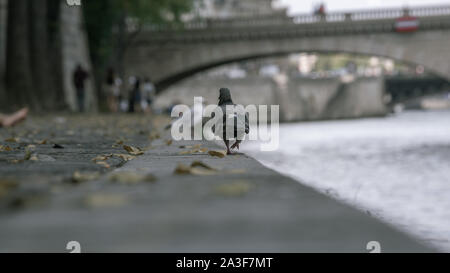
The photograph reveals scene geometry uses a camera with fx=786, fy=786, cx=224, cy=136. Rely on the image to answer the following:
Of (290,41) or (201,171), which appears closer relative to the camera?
(201,171)

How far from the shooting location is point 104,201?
→ 107 inches

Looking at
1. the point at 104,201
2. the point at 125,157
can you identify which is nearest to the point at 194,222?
the point at 104,201

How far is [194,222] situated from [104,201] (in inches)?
19.9

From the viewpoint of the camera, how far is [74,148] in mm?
7031

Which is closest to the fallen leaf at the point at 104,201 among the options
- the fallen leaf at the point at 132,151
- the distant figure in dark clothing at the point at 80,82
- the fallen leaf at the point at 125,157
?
the fallen leaf at the point at 125,157

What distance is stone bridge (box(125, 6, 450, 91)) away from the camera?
1598 inches

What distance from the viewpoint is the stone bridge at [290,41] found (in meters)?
40.6

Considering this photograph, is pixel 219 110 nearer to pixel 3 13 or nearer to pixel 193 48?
pixel 3 13

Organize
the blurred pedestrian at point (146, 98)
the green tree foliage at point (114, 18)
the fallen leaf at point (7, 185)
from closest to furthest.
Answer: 1. the fallen leaf at point (7, 185)
2. the blurred pedestrian at point (146, 98)
3. the green tree foliage at point (114, 18)

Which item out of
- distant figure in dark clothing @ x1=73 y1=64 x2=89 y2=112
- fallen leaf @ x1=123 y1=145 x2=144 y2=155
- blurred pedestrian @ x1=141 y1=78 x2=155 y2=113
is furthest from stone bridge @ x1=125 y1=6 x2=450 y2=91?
fallen leaf @ x1=123 y1=145 x2=144 y2=155

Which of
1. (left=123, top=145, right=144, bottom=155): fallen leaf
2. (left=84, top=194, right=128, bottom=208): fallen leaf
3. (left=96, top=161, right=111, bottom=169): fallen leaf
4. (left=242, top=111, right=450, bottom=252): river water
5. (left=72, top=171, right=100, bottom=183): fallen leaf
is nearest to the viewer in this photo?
(left=84, top=194, right=128, bottom=208): fallen leaf

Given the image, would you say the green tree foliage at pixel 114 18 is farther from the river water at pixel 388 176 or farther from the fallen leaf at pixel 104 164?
the fallen leaf at pixel 104 164

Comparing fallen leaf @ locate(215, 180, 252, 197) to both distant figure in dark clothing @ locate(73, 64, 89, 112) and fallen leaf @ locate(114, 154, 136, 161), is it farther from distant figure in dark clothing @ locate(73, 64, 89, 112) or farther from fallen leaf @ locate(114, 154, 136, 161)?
distant figure in dark clothing @ locate(73, 64, 89, 112)

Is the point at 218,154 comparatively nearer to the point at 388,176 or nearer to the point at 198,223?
the point at 198,223
